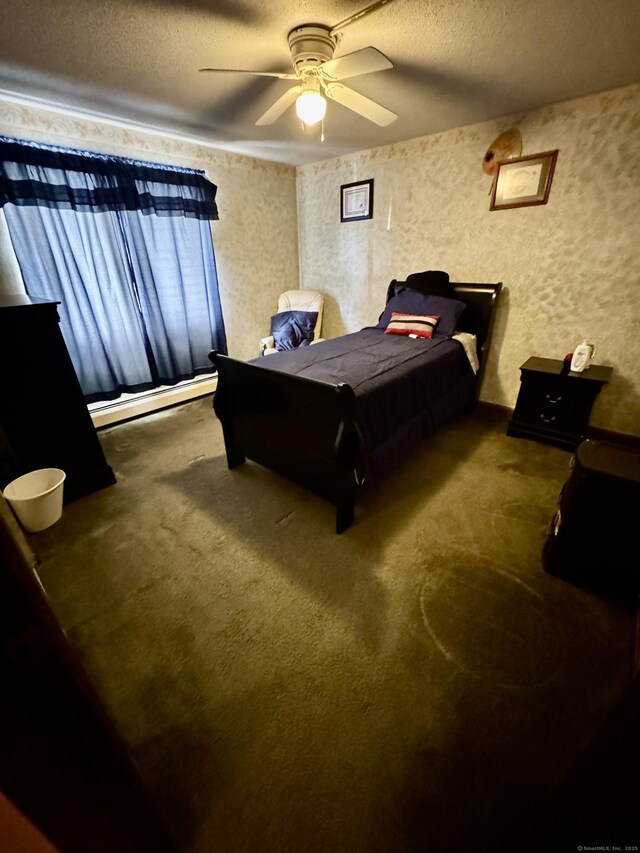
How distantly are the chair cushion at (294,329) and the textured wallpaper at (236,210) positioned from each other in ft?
1.42

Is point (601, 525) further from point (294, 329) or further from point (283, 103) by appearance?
point (294, 329)

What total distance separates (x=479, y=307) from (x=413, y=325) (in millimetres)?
601

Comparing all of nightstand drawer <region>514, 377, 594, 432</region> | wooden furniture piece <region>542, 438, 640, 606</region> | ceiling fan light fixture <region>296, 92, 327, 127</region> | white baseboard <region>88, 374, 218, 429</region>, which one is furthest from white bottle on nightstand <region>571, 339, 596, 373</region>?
white baseboard <region>88, 374, 218, 429</region>

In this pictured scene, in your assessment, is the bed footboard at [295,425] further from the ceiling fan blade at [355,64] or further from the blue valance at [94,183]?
the blue valance at [94,183]

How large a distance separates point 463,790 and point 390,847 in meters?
0.25

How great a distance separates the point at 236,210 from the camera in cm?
363

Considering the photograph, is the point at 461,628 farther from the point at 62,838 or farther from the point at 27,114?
the point at 27,114

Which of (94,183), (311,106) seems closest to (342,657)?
(311,106)

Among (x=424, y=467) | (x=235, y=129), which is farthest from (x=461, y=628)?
(x=235, y=129)

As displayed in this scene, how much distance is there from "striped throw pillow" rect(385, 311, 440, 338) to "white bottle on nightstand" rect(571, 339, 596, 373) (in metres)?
1.04

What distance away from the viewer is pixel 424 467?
8.11 ft

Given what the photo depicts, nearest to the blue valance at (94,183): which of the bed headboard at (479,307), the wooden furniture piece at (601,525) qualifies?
the bed headboard at (479,307)

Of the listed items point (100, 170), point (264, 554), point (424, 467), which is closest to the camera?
point (264, 554)

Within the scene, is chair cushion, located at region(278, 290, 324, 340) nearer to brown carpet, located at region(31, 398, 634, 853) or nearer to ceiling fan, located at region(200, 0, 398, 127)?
ceiling fan, located at region(200, 0, 398, 127)
